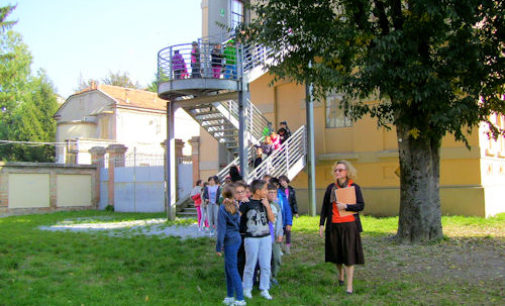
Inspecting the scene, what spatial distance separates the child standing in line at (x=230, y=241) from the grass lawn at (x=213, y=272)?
25cm

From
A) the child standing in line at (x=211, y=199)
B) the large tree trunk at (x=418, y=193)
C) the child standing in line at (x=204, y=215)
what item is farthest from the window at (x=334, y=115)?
the large tree trunk at (x=418, y=193)

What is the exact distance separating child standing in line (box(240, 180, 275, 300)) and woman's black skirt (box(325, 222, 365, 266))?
871 millimetres

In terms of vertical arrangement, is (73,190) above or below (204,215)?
above

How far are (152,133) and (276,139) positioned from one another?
81.6 feet

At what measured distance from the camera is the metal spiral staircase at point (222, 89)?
1462 cm

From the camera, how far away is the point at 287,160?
16.0 metres

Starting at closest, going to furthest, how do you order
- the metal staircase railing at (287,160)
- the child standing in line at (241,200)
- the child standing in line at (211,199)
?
the child standing in line at (241,200) → the child standing in line at (211,199) → the metal staircase railing at (287,160)

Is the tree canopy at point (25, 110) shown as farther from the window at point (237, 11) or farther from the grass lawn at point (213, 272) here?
the grass lawn at point (213, 272)

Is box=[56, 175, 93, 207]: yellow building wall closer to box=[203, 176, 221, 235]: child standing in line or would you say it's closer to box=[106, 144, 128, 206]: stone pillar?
box=[106, 144, 128, 206]: stone pillar

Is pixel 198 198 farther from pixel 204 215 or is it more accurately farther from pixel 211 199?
pixel 211 199

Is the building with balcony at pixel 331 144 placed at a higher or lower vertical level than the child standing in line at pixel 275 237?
higher

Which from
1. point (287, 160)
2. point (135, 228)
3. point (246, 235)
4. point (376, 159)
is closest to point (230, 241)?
point (246, 235)

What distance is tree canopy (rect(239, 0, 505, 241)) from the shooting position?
8.73m

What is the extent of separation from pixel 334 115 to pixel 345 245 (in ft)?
39.2
